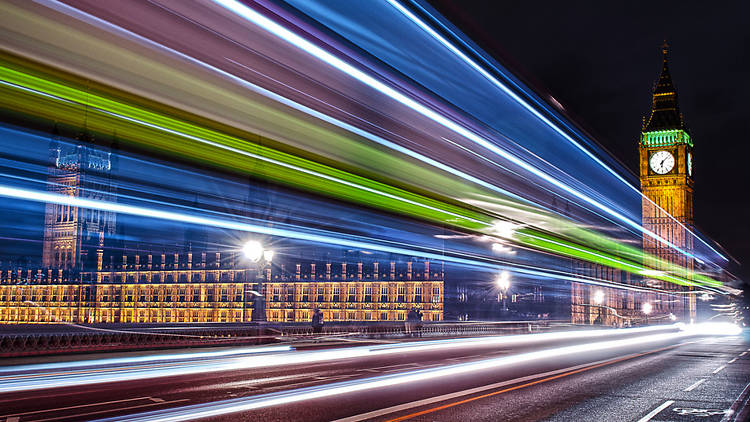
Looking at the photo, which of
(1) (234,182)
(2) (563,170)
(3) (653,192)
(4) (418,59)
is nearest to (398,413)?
(4) (418,59)

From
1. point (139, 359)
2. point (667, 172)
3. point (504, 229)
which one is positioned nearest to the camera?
point (139, 359)

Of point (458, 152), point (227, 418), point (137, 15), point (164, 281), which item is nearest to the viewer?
point (227, 418)

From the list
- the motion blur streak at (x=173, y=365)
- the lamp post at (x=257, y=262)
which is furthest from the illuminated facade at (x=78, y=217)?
the motion blur streak at (x=173, y=365)

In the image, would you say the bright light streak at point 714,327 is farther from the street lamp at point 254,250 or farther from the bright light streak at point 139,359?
the street lamp at point 254,250

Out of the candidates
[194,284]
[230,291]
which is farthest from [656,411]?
[194,284]

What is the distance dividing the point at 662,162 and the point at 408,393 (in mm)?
144475

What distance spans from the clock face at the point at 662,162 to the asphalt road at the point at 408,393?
13305 cm

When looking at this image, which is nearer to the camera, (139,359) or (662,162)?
(139,359)

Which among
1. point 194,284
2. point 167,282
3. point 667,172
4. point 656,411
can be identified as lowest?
point 656,411

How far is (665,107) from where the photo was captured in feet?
504

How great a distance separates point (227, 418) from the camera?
10523 millimetres

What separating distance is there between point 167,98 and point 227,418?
306 inches

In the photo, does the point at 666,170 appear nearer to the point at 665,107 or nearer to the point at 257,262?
the point at 665,107

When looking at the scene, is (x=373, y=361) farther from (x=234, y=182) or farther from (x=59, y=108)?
(x=234, y=182)
